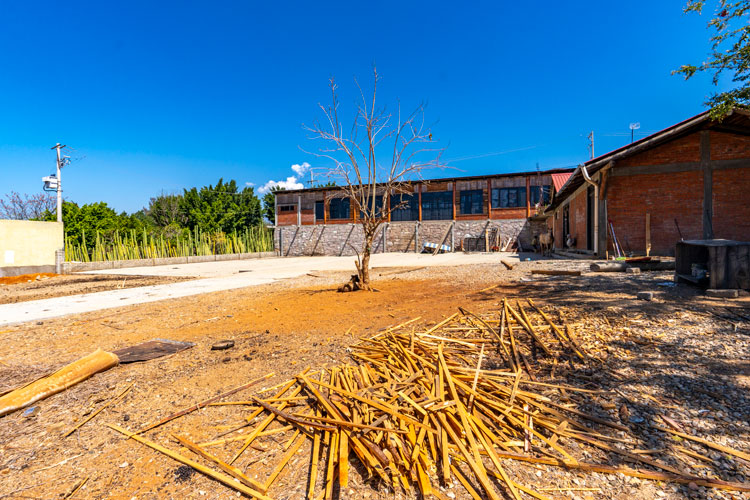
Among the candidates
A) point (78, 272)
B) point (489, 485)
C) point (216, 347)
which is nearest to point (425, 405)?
point (489, 485)

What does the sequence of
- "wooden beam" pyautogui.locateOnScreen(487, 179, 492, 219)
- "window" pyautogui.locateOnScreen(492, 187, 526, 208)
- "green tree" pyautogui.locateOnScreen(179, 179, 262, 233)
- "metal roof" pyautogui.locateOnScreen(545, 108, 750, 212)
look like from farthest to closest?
"green tree" pyautogui.locateOnScreen(179, 179, 262, 233) → "wooden beam" pyautogui.locateOnScreen(487, 179, 492, 219) → "window" pyautogui.locateOnScreen(492, 187, 526, 208) → "metal roof" pyautogui.locateOnScreen(545, 108, 750, 212)

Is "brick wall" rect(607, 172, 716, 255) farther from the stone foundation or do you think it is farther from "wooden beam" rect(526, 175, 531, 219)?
"wooden beam" rect(526, 175, 531, 219)

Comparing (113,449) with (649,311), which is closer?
(113,449)

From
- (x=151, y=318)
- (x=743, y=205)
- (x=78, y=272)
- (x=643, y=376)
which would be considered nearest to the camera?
(x=643, y=376)

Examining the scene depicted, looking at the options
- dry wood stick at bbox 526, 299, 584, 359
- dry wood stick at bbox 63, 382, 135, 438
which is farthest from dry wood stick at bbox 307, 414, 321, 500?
dry wood stick at bbox 526, 299, 584, 359

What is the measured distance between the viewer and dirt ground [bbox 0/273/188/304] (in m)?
8.18

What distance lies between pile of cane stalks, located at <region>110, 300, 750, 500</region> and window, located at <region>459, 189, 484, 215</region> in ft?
84.9

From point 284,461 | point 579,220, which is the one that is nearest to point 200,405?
point 284,461

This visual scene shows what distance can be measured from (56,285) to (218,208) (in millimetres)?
22531

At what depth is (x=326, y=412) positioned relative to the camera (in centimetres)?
207

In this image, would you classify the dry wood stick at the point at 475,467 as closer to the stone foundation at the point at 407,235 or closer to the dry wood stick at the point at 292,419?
the dry wood stick at the point at 292,419

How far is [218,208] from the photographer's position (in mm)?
31797

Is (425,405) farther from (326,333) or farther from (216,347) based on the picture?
(216,347)

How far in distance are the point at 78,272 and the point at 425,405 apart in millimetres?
18140
